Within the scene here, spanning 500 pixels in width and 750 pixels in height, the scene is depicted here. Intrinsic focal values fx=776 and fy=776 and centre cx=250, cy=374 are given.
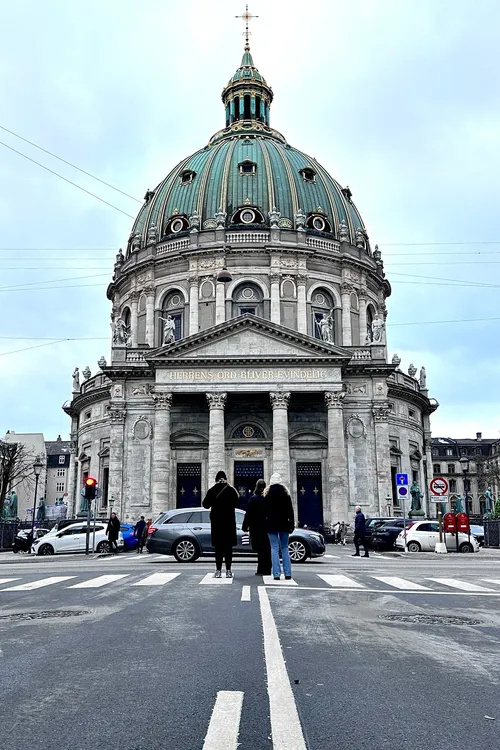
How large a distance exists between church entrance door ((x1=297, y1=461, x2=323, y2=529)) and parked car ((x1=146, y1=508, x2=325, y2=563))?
28605 millimetres

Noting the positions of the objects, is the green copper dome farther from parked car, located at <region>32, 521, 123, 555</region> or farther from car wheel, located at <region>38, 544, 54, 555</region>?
car wheel, located at <region>38, 544, 54, 555</region>

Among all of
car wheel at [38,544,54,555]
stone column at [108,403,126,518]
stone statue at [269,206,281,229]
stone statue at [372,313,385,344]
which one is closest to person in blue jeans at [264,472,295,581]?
car wheel at [38,544,54,555]

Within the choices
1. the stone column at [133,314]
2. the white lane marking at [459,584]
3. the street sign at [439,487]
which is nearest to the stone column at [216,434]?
the stone column at [133,314]

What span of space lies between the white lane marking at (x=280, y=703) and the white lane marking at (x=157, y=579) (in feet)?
21.4

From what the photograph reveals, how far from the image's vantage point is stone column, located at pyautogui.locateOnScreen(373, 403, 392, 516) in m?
50.0

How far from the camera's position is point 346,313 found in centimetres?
6159

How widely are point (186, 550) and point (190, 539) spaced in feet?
1.31

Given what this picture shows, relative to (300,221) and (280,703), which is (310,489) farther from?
(280,703)

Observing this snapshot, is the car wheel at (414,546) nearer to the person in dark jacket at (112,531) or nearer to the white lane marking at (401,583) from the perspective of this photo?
the person in dark jacket at (112,531)

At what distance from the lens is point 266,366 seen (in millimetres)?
48656

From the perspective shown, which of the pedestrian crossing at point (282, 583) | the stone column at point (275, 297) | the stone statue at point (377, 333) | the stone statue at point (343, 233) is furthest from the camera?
the stone statue at point (343, 233)

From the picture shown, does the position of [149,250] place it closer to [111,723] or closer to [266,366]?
[266,366]

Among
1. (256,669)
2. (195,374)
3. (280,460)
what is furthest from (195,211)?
(256,669)

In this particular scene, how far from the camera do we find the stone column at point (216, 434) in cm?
4716
